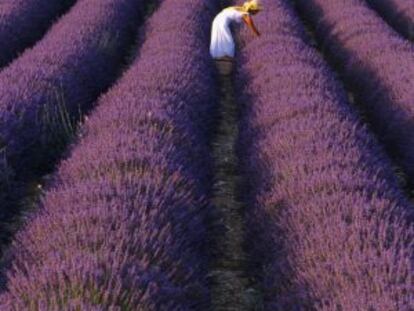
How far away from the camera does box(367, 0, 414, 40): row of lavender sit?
1150cm

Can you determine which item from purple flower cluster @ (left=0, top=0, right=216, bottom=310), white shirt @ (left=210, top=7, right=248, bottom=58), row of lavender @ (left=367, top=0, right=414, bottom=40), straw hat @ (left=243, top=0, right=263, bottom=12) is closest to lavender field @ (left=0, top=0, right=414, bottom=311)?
purple flower cluster @ (left=0, top=0, right=216, bottom=310)

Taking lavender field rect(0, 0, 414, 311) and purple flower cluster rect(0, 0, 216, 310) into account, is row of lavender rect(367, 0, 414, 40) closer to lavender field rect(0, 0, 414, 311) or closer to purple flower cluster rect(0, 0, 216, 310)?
lavender field rect(0, 0, 414, 311)

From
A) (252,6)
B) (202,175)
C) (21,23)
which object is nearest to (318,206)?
(202,175)

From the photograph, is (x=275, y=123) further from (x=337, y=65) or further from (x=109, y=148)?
(x=337, y=65)

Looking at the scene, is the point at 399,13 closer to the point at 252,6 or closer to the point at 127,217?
the point at 252,6

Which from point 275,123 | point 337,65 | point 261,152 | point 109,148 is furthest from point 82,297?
point 337,65

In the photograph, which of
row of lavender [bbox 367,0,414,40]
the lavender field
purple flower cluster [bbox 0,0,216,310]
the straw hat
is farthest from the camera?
row of lavender [bbox 367,0,414,40]

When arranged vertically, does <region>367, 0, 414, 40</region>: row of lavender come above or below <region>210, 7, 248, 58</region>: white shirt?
below

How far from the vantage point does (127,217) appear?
3418 mm

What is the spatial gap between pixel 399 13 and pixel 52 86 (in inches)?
298

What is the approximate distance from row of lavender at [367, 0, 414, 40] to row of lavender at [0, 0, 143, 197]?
4.69m

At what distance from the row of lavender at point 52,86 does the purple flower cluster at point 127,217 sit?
0.61 m

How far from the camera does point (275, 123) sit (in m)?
5.64

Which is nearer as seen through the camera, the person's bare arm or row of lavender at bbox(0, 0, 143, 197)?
row of lavender at bbox(0, 0, 143, 197)
